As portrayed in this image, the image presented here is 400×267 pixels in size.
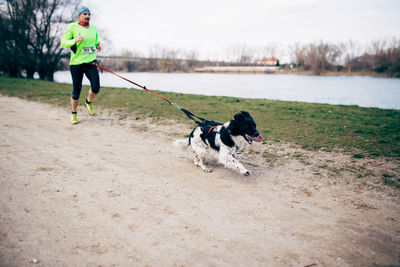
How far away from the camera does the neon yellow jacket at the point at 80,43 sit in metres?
7.08

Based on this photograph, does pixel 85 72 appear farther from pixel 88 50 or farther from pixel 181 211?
pixel 181 211

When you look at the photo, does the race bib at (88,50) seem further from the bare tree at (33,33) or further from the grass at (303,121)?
the bare tree at (33,33)

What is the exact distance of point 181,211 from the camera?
12.1 feet

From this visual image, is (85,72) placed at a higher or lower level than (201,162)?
higher

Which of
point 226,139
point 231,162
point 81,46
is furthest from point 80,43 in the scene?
point 231,162

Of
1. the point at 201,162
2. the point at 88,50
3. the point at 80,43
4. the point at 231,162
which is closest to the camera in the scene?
the point at 231,162

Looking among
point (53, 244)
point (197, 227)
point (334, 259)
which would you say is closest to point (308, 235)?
point (334, 259)

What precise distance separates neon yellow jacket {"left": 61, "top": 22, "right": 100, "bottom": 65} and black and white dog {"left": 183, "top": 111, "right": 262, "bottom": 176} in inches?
167

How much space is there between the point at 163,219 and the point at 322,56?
3235 inches

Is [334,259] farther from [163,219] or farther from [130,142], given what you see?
[130,142]

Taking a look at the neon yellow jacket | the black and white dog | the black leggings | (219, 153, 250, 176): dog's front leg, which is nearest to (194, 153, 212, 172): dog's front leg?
the black and white dog

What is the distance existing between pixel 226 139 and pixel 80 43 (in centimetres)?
513

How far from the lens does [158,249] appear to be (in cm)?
292

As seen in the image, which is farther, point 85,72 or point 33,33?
point 33,33
